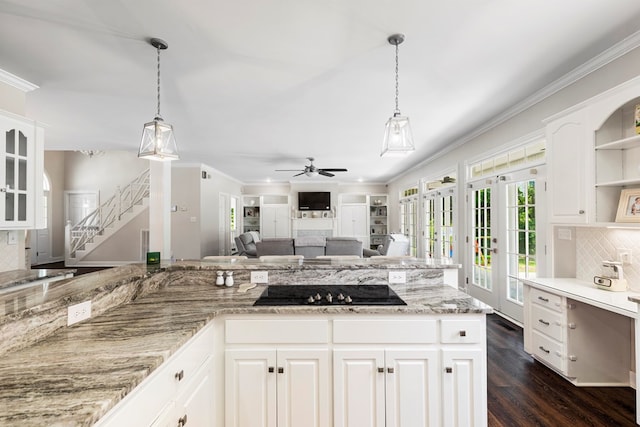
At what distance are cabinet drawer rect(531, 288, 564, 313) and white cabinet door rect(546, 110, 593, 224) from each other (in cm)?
63

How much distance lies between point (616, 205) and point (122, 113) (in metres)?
5.01

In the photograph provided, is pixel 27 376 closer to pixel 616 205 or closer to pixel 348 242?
pixel 616 205

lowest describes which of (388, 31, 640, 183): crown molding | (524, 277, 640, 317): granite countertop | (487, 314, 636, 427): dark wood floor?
(487, 314, 636, 427): dark wood floor

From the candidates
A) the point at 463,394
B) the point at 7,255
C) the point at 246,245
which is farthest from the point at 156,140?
the point at 246,245

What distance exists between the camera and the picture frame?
2.13m

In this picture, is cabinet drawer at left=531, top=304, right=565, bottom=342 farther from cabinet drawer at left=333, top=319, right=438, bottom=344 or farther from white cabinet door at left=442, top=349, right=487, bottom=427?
cabinet drawer at left=333, top=319, right=438, bottom=344

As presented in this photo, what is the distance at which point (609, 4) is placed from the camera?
184 centimetres

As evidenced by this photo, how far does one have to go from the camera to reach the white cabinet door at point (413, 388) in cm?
168

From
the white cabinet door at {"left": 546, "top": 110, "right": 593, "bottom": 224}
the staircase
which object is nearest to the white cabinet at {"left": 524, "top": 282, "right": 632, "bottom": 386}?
the white cabinet door at {"left": 546, "top": 110, "right": 593, "bottom": 224}

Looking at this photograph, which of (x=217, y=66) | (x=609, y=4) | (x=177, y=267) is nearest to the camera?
(x=609, y=4)

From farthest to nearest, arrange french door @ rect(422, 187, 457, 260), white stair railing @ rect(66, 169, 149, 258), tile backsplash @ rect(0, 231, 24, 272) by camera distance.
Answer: white stair railing @ rect(66, 169, 149, 258) < french door @ rect(422, 187, 457, 260) < tile backsplash @ rect(0, 231, 24, 272)

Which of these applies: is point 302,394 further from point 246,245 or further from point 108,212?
point 108,212

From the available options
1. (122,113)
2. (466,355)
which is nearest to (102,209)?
(122,113)

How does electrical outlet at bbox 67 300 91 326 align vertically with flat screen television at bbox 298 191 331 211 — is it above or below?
below
